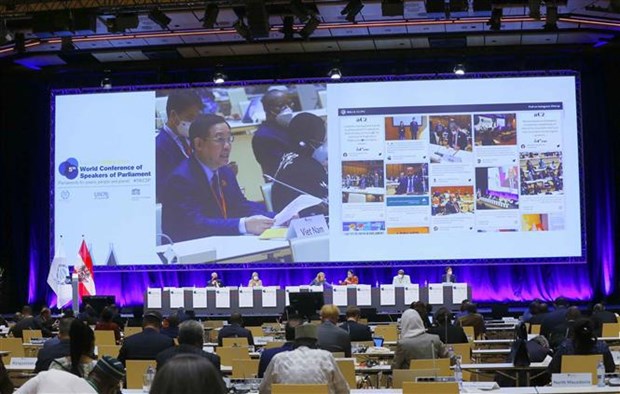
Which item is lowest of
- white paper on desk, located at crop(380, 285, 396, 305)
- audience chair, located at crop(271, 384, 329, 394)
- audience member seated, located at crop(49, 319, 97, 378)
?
white paper on desk, located at crop(380, 285, 396, 305)

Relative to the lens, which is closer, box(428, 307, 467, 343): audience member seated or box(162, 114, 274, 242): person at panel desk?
box(428, 307, 467, 343): audience member seated

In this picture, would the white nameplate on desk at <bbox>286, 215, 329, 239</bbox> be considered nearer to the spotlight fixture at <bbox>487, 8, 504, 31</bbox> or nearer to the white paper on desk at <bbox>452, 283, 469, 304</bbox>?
the white paper on desk at <bbox>452, 283, 469, 304</bbox>

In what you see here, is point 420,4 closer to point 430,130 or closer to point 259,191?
point 430,130

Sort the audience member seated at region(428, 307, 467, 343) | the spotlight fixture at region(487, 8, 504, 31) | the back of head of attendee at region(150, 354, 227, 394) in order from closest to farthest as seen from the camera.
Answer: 1. the back of head of attendee at region(150, 354, 227, 394)
2. the audience member seated at region(428, 307, 467, 343)
3. the spotlight fixture at region(487, 8, 504, 31)

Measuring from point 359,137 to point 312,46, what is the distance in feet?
8.27

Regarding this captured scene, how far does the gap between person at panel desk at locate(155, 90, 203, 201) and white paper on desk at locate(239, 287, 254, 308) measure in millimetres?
3298

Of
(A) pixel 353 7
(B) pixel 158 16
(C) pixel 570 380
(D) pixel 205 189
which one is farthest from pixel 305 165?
(C) pixel 570 380

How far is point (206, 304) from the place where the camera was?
21734 mm

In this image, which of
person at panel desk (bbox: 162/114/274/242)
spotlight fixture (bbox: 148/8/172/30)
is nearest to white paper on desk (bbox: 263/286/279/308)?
person at panel desk (bbox: 162/114/274/242)

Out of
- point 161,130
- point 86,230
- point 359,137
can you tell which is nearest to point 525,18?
point 359,137

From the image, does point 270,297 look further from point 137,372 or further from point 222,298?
point 137,372

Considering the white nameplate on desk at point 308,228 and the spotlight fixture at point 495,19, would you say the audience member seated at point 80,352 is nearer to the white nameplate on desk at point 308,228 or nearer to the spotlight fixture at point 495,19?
the spotlight fixture at point 495,19

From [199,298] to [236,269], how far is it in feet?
4.25

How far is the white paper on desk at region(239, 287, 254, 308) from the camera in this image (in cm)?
2156
